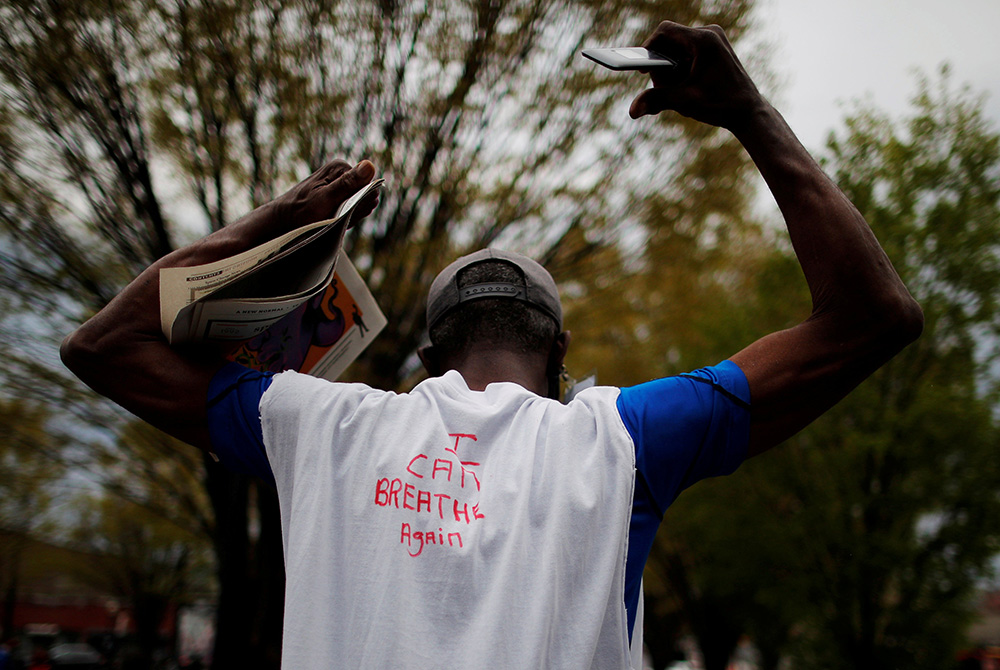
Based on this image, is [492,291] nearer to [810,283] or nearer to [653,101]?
[653,101]

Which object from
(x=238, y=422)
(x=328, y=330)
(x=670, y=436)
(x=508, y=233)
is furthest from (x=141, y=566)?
(x=670, y=436)

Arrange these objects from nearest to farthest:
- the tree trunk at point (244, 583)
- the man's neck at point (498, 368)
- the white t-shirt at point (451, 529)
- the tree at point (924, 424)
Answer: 1. the white t-shirt at point (451, 529)
2. the man's neck at point (498, 368)
3. the tree trunk at point (244, 583)
4. the tree at point (924, 424)

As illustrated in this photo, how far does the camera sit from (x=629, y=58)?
1323mm

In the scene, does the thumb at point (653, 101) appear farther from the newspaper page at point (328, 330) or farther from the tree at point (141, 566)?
the tree at point (141, 566)

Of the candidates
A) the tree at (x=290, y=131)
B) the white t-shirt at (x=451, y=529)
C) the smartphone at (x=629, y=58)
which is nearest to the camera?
the white t-shirt at (x=451, y=529)

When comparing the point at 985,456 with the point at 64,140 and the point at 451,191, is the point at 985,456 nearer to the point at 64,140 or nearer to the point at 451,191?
the point at 451,191

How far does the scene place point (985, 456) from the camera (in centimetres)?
944

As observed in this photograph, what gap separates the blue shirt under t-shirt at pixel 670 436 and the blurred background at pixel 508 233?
16.2 feet

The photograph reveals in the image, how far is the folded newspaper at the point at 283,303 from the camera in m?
1.45

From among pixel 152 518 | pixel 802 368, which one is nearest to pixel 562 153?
pixel 802 368

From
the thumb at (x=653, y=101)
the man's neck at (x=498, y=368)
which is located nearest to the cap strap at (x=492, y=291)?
the man's neck at (x=498, y=368)

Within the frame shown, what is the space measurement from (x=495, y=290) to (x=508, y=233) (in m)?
5.32

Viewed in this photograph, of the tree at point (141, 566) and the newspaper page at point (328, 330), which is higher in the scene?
the tree at point (141, 566)

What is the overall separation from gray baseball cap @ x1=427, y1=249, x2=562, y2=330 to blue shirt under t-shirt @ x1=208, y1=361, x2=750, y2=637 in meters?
0.38
